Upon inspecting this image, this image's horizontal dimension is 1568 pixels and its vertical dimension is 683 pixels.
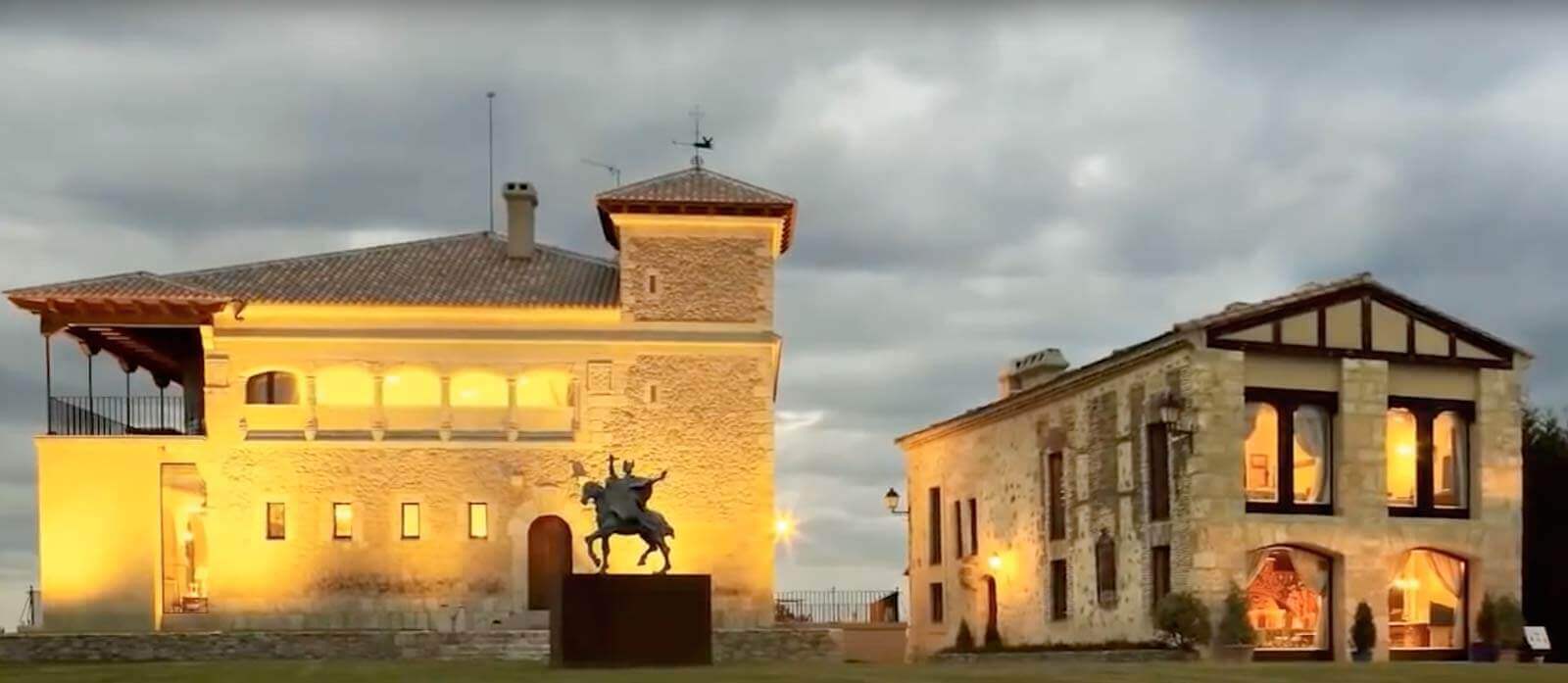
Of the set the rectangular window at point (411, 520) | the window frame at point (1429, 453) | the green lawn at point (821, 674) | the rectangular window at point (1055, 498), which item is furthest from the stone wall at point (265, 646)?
the window frame at point (1429, 453)

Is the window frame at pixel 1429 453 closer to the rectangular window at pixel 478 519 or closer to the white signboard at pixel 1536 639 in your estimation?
the white signboard at pixel 1536 639

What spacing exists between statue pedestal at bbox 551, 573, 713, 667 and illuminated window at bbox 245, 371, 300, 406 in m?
19.1

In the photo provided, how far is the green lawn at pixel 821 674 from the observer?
19984 mm

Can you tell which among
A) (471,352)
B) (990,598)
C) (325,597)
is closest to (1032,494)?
(990,598)

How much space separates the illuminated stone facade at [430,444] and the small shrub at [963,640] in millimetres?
5876

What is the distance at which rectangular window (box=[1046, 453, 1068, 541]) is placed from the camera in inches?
1518

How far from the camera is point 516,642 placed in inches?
1415

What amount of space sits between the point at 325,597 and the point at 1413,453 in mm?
24545

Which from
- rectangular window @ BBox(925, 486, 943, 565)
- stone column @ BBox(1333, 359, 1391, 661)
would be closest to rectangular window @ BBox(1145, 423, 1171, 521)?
stone column @ BBox(1333, 359, 1391, 661)

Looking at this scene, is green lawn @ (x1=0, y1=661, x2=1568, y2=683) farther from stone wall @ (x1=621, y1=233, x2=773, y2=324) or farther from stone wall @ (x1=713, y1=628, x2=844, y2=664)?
stone wall @ (x1=621, y1=233, x2=773, y2=324)

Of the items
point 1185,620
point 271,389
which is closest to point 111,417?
point 271,389

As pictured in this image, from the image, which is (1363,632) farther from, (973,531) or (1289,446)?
(973,531)

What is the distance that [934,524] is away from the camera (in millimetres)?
47438

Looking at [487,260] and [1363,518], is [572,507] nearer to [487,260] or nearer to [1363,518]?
[487,260]
